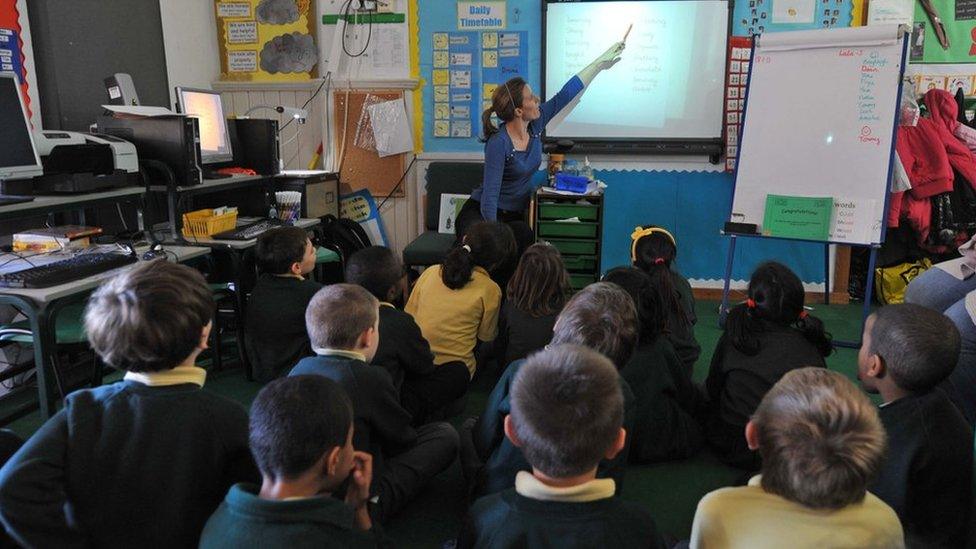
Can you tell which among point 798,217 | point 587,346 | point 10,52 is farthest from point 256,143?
point 798,217

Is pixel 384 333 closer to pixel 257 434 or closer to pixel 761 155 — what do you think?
pixel 257 434

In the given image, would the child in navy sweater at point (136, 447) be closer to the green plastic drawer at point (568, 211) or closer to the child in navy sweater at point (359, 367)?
the child in navy sweater at point (359, 367)

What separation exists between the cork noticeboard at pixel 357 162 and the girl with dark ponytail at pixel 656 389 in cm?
259

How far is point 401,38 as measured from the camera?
453cm

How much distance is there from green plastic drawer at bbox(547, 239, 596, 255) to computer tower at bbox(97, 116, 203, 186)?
1.93 metres

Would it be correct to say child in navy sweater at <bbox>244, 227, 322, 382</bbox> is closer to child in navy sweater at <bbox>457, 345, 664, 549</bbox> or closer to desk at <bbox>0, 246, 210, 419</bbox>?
desk at <bbox>0, 246, 210, 419</bbox>

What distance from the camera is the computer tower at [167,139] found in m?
3.11

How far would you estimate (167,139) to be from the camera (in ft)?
10.3

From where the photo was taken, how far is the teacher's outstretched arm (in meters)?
4.09

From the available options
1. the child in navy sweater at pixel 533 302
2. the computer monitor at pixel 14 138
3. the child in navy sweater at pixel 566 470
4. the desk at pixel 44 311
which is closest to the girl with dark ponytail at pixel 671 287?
the child in navy sweater at pixel 533 302

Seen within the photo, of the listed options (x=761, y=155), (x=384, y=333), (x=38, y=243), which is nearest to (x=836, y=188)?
(x=761, y=155)

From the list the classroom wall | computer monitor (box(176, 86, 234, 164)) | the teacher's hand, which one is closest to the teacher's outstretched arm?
the teacher's hand

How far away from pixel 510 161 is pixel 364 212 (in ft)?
4.83

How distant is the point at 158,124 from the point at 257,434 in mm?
2500
